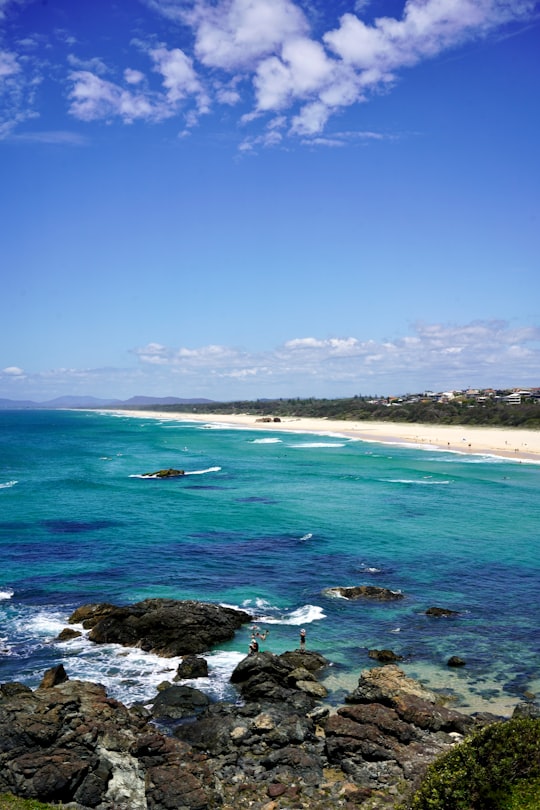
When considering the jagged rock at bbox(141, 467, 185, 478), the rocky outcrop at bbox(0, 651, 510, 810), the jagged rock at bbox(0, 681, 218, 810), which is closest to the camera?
the jagged rock at bbox(0, 681, 218, 810)

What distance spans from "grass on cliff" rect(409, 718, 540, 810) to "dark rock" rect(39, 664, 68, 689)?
14.1m

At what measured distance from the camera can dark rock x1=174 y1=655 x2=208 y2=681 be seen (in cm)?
2486

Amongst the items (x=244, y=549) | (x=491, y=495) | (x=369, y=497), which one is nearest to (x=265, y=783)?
(x=244, y=549)

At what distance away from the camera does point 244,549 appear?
43438 millimetres

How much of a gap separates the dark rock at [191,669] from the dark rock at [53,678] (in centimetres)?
440

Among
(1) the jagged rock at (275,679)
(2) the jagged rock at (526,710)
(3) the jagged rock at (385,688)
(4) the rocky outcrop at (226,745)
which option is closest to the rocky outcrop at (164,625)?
(1) the jagged rock at (275,679)

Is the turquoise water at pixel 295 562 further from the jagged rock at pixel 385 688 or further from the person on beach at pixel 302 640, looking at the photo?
the jagged rock at pixel 385 688

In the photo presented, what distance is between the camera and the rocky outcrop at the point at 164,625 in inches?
1105

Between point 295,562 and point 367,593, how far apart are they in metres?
7.30

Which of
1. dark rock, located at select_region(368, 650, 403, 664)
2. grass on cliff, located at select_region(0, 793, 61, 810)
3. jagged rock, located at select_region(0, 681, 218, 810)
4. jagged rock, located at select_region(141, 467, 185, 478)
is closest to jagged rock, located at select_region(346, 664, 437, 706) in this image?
dark rock, located at select_region(368, 650, 403, 664)

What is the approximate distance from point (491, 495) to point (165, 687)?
4922cm

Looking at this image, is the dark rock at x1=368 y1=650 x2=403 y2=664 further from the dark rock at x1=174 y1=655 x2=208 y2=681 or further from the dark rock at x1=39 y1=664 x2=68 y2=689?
the dark rock at x1=39 y1=664 x2=68 y2=689

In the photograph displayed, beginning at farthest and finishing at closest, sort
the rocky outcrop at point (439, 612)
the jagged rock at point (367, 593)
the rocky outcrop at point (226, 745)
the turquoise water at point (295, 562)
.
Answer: the jagged rock at point (367, 593) < the rocky outcrop at point (439, 612) < the turquoise water at point (295, 562) < the rocky outcrop at point (226, 745)

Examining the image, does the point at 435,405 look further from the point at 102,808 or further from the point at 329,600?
the point at 102,808
